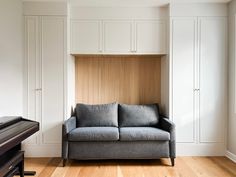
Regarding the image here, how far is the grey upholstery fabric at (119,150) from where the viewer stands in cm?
342

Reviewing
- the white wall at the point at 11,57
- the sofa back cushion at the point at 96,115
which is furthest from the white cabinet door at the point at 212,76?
the white wall at the point at 11,57

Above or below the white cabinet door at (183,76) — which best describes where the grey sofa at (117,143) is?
below

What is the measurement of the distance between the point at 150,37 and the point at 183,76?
833 millimetres

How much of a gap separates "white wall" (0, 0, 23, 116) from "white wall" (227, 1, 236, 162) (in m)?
3.29

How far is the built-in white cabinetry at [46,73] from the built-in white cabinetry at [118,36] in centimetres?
27

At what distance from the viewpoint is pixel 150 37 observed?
3.88 m

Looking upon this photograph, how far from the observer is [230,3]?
376cm

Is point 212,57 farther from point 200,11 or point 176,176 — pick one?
point 176,176

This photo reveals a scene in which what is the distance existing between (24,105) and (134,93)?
6.14 feet

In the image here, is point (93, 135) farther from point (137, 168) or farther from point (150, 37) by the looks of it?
point (150, 37)

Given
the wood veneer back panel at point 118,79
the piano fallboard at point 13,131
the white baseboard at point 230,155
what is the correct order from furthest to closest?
1. the wood veneer back panel at point 118,79
2. the white baseboard at point 230,155
3. the piano fallboard at point 13,131

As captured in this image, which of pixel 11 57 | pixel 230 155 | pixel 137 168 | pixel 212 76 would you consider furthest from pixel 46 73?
pixel 230 155

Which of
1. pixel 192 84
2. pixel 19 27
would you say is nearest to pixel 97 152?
pixel 192 84

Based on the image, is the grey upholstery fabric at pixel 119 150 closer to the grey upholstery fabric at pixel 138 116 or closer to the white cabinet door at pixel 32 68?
the grey upholstery fabric at pixel 138 116
